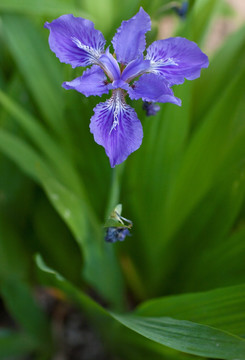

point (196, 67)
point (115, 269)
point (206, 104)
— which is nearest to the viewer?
point (196, 67)

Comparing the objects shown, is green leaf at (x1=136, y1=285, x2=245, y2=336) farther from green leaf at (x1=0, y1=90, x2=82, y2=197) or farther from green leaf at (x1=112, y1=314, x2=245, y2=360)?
green leaf at (x1=0, y1=90, x2=82, y2=197)

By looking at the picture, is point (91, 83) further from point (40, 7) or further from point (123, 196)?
point (40, 7)

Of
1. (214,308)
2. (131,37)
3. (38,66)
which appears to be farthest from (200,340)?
(38,66)

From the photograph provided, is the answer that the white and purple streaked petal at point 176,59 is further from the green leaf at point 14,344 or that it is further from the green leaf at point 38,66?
the green leaf at point 14,344

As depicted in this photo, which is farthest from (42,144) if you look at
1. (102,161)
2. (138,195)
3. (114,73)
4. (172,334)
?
(172,334)

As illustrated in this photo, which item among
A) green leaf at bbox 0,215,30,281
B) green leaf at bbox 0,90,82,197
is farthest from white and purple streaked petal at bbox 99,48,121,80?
green leaf at bbox 0,215,30,281

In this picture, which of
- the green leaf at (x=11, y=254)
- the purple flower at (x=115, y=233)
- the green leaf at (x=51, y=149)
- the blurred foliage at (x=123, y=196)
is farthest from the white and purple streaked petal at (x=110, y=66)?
the green leaf at (x=11, y=254)

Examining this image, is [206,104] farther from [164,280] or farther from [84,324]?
[84,324]

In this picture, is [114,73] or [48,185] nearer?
[114,73]
